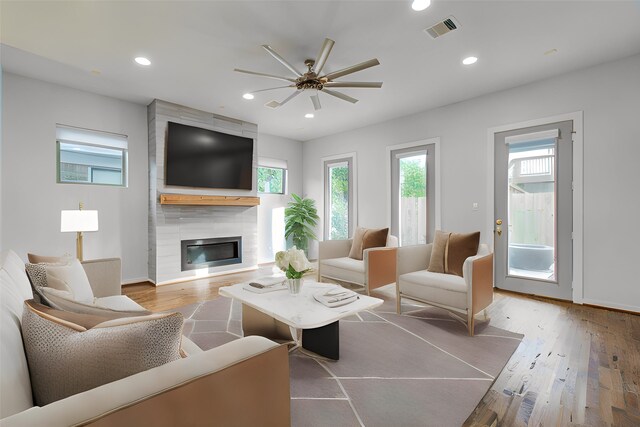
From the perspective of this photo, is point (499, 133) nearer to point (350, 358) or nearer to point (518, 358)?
point (518, 358)

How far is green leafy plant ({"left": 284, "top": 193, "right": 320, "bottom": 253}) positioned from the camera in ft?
20.6

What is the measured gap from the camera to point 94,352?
76cm

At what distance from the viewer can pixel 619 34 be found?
275cm

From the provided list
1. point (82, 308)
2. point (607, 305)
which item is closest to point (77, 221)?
point (82, 308)

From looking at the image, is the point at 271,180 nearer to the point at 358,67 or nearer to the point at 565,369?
the point at 358,67

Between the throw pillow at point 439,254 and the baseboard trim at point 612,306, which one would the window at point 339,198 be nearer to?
the throw pillow at point 439,254

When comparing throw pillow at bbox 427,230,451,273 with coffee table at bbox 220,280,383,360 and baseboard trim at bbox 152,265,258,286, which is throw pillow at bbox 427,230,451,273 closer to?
coffee table at bbox 220,280,383,360

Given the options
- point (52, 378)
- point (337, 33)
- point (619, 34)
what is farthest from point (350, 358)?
point (619, 34)

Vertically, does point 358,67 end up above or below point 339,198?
above

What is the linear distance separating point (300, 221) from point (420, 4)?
448 centimetres

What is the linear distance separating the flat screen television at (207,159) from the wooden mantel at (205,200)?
22cm

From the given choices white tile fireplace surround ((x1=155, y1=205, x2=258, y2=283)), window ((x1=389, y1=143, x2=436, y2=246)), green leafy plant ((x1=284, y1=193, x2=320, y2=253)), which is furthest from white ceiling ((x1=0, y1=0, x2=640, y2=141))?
green leafy plant ((x1=284, y1=193, x2=320, y2=253))

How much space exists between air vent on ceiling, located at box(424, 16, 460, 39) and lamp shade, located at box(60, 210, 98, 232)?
12.1 feet

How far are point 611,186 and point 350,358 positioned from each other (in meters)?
3.46
